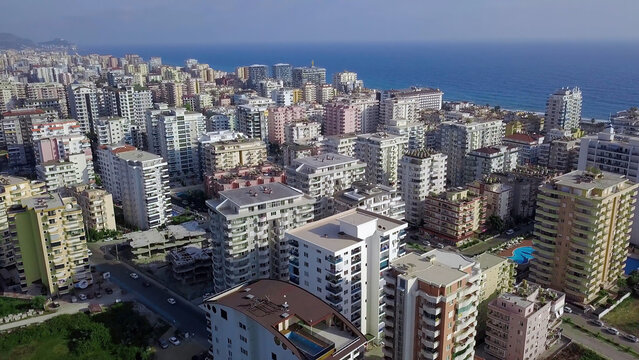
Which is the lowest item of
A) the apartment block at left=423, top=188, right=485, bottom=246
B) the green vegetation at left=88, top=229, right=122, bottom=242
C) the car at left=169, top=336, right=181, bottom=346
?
the car at left=169, top=336, right=181, bottom=346

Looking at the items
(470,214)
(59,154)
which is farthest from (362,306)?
(59,154)

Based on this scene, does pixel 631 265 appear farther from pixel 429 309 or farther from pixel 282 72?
pixel 282 72

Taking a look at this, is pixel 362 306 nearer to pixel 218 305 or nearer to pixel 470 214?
pixel 218 305

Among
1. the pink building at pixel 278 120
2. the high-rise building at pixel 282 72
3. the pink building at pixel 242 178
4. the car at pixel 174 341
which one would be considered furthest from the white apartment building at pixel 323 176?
the high-rise building at pixel 282 72

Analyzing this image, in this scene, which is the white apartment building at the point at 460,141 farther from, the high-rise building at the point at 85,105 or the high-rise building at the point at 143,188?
the high-rise building at the point at 85,105

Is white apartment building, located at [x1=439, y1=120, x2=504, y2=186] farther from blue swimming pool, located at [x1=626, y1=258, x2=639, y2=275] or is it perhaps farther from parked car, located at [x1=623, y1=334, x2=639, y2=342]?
parked car, located at [x1=623, y1=334, x2=639, y2=342]

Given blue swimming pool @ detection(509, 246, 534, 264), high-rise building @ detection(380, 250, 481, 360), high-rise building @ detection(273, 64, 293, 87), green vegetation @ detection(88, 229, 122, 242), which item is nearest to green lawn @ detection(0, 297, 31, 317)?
green vegetation @ detection(88, 229, 122, 242)
